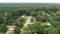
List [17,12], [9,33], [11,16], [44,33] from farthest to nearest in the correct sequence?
1. [17,12]
2. [11,16]
3. [9,33]
4. [44,33]

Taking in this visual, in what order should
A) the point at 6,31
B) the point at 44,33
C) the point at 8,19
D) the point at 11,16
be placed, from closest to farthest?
the point at 44,33
the point at 6,31
the point at 8,19
the point at 11,16

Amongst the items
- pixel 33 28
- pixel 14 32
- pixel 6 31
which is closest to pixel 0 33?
pixel 6 31

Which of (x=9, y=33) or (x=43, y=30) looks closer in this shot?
(x=43, y=30)

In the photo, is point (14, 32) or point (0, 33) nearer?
point (14, 32)

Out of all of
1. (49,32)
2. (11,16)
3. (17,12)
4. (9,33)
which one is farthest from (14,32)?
(17,12)

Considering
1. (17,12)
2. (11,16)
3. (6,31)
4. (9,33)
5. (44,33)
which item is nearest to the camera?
(44,33)

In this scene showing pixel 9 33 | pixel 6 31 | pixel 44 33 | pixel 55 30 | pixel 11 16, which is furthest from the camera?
pixel 11 16

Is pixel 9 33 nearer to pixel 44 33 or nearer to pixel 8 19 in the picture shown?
pixel 44 33

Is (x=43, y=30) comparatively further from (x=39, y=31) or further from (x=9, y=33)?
(x=9, y=33)
